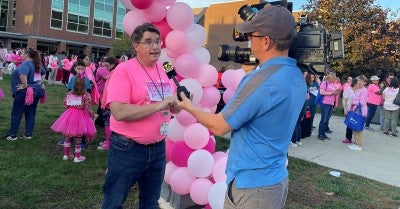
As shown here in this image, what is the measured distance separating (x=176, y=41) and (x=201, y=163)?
135cm

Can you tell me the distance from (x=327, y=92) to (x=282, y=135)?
25.9ft

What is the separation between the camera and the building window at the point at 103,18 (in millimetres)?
42281

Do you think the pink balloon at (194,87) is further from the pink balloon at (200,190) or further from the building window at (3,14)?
the building window at (3,14)

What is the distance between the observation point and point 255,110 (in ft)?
6.02

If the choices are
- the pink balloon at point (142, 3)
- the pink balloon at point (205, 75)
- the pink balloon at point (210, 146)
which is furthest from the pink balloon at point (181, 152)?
the pink balloon at point (142, 3)

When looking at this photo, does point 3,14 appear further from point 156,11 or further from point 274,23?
point 274,23

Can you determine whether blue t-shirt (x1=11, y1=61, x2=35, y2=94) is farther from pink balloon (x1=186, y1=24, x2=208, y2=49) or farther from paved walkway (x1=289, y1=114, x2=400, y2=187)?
paved walkway (x1=289, y1=114, x2=400, y2=187)

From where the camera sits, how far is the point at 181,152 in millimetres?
4070

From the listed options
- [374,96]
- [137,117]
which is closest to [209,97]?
[137,117]

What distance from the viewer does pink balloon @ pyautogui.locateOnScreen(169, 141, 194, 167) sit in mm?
4066

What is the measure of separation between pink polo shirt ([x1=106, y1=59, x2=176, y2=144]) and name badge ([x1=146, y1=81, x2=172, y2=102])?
1.1 inches

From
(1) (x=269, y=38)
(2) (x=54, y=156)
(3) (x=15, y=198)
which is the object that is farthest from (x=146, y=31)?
(2) (x=54, y=156)

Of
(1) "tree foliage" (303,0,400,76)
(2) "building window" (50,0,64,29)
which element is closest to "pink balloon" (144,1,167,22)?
(1) "tree foliage" (303,0,400,76)

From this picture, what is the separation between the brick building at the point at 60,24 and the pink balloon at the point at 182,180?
123ft
